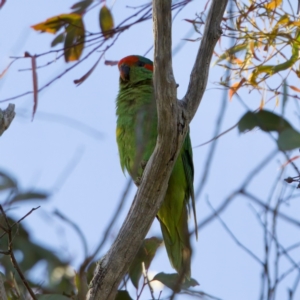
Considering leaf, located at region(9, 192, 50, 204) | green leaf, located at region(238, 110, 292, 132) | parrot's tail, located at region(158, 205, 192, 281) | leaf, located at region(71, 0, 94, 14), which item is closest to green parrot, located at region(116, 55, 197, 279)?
parrot's tail, located at region(158, 205, 192, 281)

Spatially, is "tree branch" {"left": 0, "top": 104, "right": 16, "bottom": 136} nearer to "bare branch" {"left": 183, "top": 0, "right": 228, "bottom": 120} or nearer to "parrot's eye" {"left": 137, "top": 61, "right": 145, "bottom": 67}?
"bare branch" {"left": 183, "top": 0, "right": 228, "bottom": 120}

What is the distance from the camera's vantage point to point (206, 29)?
187cm

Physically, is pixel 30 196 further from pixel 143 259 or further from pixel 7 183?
pixel 143 259

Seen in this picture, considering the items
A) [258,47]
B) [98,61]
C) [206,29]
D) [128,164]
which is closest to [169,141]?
[206,29]

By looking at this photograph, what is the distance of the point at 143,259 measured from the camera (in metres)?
2.16

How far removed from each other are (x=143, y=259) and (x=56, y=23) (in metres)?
1.07

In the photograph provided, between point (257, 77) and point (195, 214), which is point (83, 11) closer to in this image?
point (257, 77)

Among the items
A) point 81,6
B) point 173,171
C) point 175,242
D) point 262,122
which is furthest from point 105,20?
point 175,242

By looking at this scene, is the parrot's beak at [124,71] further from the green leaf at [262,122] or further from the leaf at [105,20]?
the green leaf at [262,122]

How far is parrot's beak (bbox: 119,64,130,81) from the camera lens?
10.9 feet

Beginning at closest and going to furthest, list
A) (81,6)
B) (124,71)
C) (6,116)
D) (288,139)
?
(288,139) < (6,116) < (81,6) < (124,71)

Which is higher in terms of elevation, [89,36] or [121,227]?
[89,36]

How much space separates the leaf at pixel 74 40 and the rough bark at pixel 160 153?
2.43 ft

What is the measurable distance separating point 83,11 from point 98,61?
31cm
